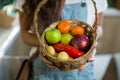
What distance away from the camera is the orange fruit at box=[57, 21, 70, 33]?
0.85m

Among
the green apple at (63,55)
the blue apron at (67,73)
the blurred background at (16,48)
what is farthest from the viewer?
the blurred background at (16,48)

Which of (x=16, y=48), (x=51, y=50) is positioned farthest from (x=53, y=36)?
(x=16, y=48)

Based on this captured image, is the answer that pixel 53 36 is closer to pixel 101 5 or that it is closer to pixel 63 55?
pixel 63 55

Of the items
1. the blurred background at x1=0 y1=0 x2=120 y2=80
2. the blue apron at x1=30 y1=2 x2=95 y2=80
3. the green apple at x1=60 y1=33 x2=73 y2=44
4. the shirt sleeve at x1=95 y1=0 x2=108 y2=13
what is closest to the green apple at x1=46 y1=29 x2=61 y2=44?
the green apple at x1=60 y1=33 x2=73 y2=44

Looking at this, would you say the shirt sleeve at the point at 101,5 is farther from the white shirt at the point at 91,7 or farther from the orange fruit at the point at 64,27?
the orange fruit at the point at 64,27

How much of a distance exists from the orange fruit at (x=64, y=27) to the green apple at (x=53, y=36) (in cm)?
2

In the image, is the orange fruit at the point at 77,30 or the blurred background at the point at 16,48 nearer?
the orange fruit at the point at 77,30

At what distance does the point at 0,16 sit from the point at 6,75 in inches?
13.2

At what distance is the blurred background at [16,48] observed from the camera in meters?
1.28

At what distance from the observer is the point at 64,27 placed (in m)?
0.85

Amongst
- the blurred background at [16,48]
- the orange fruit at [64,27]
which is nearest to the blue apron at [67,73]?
the orange fruit at [64,27]

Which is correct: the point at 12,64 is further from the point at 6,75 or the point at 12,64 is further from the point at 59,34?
the point at 59,34

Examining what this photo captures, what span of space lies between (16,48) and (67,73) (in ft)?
1.75

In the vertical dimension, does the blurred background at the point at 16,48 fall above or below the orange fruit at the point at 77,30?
below
